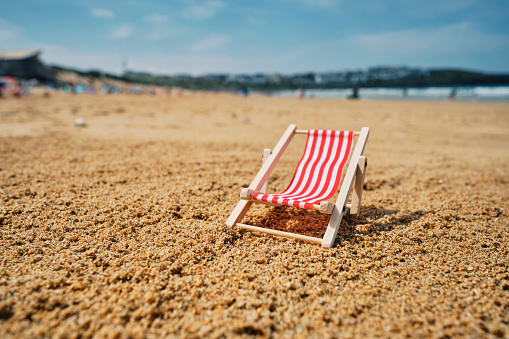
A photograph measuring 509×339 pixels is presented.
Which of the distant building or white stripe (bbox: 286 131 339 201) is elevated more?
the distant building

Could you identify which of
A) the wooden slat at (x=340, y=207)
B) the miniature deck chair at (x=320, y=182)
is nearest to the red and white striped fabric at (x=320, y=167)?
the miniature deck chair at (x=320, y=182)

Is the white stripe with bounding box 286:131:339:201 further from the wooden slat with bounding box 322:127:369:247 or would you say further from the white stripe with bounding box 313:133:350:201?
the wooden slat with bounding box 322:127:369:247

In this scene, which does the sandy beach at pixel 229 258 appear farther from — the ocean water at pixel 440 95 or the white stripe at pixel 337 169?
the ocean water at pixel 440 95

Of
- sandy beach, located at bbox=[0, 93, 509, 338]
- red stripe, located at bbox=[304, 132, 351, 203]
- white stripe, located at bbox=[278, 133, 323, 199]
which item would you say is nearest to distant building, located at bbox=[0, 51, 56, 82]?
sandy beach, located at bbox=[0, 93, 509, 338]

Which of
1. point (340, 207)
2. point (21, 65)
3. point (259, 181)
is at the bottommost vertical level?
point (340, 207)

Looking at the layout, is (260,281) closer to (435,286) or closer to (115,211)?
(435,286)

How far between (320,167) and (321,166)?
0.02m

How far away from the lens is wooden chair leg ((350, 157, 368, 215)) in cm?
269

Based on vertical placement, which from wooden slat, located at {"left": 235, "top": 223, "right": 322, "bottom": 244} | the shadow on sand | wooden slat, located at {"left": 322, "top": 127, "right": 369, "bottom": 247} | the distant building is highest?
the distant building

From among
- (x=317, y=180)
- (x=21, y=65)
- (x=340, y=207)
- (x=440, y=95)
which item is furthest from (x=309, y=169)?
(x=21, y=65)

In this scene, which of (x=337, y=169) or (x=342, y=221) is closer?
(x=342, y=221)

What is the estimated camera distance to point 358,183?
2.78 meters

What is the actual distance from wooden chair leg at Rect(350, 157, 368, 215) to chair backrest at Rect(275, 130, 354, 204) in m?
0.17

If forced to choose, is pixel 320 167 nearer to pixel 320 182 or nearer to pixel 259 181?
pixel 320 182
